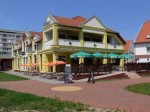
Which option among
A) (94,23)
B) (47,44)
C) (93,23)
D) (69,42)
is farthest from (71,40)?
(94,23)

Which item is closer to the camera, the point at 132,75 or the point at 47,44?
the point at 132,75

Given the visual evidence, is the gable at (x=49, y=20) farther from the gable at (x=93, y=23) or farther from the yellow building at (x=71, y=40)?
the gable at (x=93, y=23)

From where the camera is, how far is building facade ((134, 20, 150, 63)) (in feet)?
160

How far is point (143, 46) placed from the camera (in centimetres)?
4956

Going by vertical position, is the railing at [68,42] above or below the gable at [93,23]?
below

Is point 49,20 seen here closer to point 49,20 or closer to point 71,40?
point 49,20

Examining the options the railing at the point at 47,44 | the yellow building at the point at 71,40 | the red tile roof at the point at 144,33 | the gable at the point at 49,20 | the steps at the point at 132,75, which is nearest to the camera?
the steps at the point at 132,75

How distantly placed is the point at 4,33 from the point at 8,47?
20.2ft

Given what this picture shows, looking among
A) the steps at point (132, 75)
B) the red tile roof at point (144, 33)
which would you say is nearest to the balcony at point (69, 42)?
the steps at point (132, 75)

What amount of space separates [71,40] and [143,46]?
70.9 feet

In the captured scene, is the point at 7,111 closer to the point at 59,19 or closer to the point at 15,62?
the point at 59,19

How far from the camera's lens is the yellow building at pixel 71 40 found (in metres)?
31.8

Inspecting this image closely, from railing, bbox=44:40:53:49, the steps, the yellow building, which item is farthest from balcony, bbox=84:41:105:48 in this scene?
the steps

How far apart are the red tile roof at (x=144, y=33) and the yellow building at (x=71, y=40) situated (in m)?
11.0
